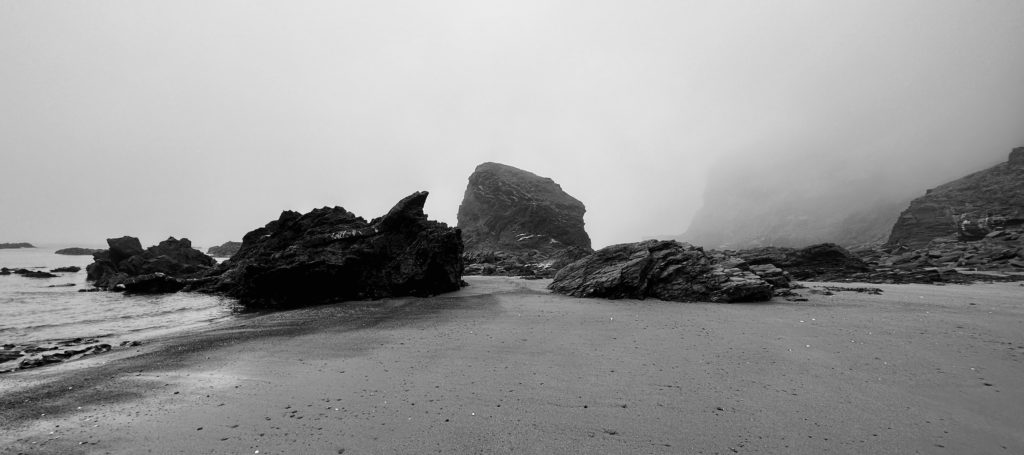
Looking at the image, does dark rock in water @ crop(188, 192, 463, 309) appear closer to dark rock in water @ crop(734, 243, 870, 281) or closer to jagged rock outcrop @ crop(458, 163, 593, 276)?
dark rock in water @ crop(734, 243, 870, 281)

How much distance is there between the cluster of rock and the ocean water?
985mm

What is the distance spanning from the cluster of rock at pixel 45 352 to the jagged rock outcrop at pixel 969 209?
302 feet

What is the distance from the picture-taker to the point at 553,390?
25.9 ft

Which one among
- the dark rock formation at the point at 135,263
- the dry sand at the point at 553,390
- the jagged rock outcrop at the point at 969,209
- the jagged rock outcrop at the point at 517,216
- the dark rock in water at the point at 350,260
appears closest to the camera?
the dry sand at the point at 553,390

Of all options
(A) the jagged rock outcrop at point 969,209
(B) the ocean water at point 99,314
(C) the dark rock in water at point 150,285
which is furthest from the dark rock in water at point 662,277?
(A) the jagged rock outcrop at point 969,209

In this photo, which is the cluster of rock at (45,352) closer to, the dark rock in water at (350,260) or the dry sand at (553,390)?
the dry sand at (553,390)

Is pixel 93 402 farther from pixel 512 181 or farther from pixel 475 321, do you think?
pixel 512 181

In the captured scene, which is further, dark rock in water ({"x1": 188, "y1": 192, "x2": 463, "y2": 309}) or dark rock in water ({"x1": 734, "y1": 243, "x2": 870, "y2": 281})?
dark rock in water ({"x1": 734, "y1": 243, "x2": 870, "y2": 281})

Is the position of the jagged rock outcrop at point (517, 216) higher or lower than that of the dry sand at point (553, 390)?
higher

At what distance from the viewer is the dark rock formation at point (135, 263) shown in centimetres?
4266

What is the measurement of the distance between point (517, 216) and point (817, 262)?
54410mm

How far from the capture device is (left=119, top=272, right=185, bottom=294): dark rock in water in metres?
33.9

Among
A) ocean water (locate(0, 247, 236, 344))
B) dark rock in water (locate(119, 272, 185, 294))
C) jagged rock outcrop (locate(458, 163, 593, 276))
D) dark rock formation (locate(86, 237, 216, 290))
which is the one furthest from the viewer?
jagged rock outcrop (locate(458, 163, 593, 276))

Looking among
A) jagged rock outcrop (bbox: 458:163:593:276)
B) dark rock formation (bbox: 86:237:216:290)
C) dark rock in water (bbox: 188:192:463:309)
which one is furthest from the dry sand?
jagged rock outcrop (bbox: 458:163:593:276)
